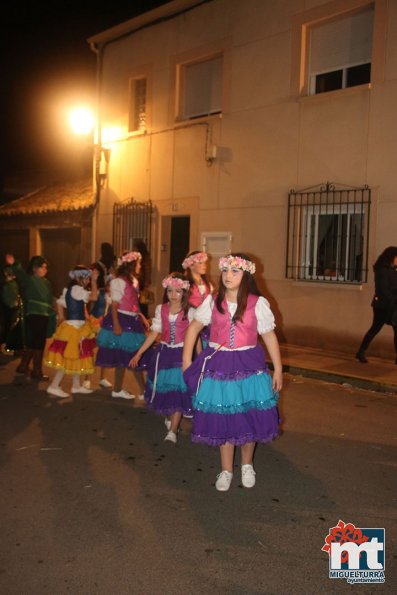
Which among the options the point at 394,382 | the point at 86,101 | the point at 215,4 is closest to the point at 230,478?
the point at 394,382

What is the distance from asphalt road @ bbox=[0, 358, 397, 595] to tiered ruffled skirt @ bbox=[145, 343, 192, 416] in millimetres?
361

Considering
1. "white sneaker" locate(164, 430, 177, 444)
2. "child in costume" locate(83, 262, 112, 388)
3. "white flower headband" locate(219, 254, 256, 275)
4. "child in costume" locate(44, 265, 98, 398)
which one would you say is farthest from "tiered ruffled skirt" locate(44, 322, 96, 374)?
"white flower headband" locate(219, 254, 256, 275)

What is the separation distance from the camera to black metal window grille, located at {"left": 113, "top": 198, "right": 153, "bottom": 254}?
15039mm

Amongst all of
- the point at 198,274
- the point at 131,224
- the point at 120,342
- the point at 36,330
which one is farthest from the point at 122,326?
the point at 131,224

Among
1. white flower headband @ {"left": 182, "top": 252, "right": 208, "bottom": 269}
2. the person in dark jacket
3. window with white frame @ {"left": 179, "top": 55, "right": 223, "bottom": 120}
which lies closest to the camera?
white flower headband @ {"left": 182, "top": 252, "right": 208, "bottom": 269}

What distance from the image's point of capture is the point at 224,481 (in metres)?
4.72

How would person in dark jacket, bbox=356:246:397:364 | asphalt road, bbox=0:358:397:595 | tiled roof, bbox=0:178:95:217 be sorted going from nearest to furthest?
asphalt road, bbox=0:358:397:595
person in dark jacket, bbox=356:246:397:364
tiled roof, bbox=0:178:95:217

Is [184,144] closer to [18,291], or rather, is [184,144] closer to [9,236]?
[18,291]

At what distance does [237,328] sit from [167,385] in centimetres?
155

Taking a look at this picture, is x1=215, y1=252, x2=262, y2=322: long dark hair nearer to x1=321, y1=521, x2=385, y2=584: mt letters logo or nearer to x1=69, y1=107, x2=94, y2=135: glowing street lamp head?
x1=321, y1=521, x2=385, y2=584: mt letters logo

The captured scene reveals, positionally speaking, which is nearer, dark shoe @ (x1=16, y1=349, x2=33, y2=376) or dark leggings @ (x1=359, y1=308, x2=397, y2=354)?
dark shoe @ (x1=16, y1=349, x2=33, y2=376)

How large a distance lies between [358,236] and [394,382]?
3.41m

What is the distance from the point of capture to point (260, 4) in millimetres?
12352

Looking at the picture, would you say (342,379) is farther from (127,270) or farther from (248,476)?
(248,476)
